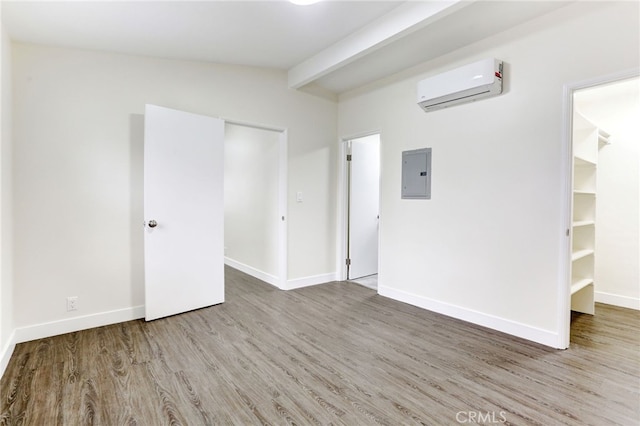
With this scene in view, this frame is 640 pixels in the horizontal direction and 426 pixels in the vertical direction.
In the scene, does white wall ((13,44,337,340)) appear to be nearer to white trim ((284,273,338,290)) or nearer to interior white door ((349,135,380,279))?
white trim ((284,273,338,290))

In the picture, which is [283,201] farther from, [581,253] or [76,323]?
[581,253]

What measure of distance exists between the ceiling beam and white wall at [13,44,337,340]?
1.05 m

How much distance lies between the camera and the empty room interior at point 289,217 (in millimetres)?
1998

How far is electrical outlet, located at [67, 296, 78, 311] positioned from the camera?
278 cm

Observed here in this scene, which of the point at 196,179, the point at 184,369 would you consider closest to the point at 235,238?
the point at 196,179

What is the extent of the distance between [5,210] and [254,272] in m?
2.89

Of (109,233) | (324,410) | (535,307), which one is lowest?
(324,410)

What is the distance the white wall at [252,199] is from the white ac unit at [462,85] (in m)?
1.88

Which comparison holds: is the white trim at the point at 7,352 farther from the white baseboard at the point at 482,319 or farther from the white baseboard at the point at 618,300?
the white baseboard at the point at 618,300

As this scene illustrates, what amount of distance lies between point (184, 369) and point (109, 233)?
1.52 meters

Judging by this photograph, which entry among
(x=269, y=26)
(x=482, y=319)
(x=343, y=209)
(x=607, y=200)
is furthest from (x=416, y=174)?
(x=607, y=200)

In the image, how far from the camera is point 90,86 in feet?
9.24

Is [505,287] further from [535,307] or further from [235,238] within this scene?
[235,238]

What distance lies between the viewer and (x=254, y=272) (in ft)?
15.5
